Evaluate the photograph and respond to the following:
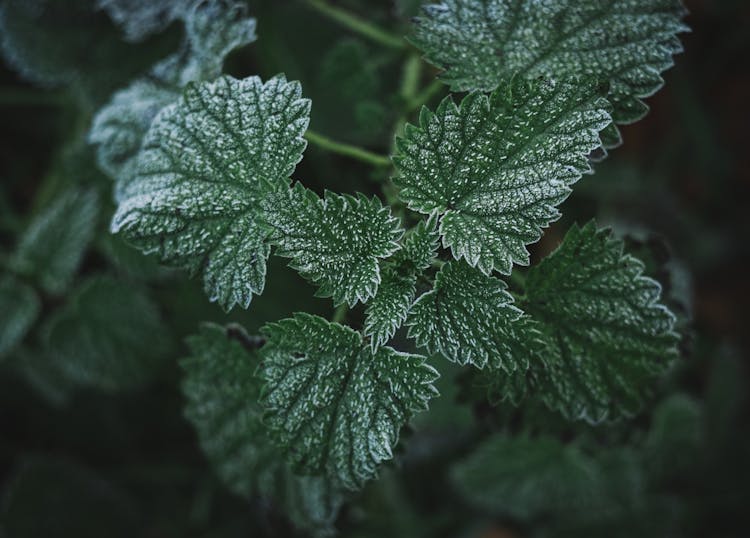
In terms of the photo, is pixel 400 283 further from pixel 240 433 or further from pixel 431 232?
pixel 240 433

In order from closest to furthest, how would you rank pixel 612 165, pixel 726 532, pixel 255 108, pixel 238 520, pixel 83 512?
pixel 255 108
pixel 83 512
pixel 238 520
pixel 726 532
pixel 612 165

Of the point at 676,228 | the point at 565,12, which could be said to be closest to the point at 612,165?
the point at 676,228

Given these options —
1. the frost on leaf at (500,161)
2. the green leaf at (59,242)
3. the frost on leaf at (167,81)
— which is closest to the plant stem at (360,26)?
the frost on leaf at (167,81)

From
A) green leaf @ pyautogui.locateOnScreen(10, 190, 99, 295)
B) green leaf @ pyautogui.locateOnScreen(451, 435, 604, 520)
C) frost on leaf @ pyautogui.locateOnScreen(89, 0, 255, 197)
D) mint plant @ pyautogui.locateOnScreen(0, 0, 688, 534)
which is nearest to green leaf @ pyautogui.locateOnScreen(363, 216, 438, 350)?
mint plant @ pyautogui.locateOnScreen(0, 0, 688, 534)

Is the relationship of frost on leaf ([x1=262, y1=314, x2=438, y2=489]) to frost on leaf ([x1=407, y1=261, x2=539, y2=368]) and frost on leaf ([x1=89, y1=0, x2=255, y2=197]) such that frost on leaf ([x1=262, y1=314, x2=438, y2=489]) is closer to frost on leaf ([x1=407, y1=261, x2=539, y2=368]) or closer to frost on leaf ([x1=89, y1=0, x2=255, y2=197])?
frost on leaf ([x1=407, y1=261, x2=539, y2=368])

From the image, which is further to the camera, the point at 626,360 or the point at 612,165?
the point at 612,165

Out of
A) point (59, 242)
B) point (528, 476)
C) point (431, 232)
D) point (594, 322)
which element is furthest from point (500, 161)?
point (59, 242)

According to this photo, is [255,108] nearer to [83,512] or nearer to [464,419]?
[464,419]
